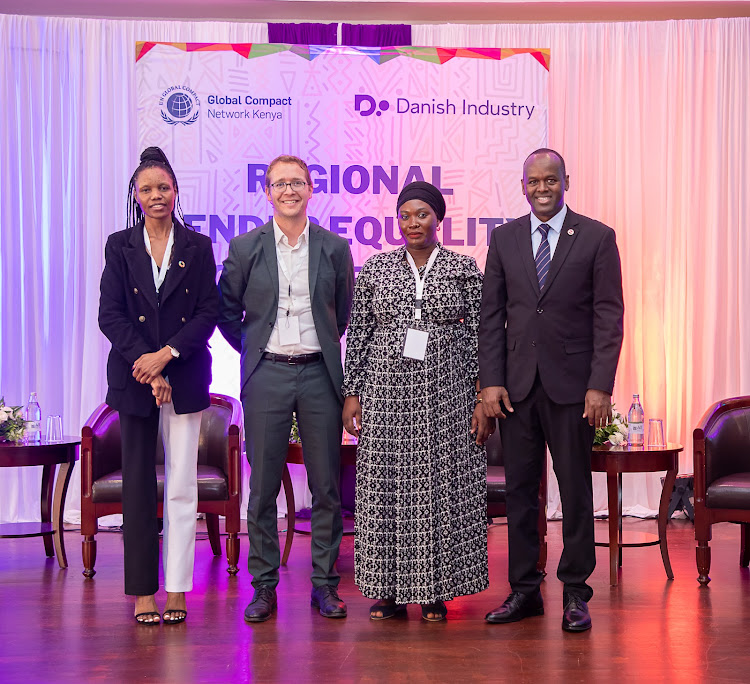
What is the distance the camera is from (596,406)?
11.7 feet

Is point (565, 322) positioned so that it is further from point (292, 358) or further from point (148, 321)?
point (148, 321)

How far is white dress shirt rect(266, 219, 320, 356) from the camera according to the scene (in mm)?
3938

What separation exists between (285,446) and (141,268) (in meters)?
0.99

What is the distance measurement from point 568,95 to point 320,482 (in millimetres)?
3919

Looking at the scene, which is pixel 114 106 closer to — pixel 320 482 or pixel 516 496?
pixel 320 482

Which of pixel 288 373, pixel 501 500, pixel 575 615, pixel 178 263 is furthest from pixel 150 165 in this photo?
pixel 575 615

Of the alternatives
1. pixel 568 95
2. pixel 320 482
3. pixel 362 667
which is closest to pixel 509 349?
pixel 320 482

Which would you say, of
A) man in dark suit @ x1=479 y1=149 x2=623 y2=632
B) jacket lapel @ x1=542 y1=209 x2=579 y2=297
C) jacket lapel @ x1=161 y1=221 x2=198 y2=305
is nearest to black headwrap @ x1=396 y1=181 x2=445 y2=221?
man in dark suit @ x1=479 y1=149 x2=623 y2=632

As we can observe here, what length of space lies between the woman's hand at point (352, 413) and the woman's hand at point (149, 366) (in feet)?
2.56

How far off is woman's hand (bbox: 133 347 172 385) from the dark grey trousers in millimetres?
438

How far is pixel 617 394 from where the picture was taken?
21.5 ft

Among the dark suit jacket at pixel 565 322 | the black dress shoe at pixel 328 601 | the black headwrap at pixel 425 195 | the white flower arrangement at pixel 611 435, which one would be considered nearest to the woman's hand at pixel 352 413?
the dark suit jacket at pixel 565 322

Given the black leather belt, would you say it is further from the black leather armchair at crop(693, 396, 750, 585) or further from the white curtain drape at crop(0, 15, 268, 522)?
the white curtain drape at crop(0, 15, 268, 522)

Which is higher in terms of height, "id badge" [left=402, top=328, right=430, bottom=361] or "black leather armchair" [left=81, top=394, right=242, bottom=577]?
"id badge" [left=402, top=328, right=430, bottom=361]
